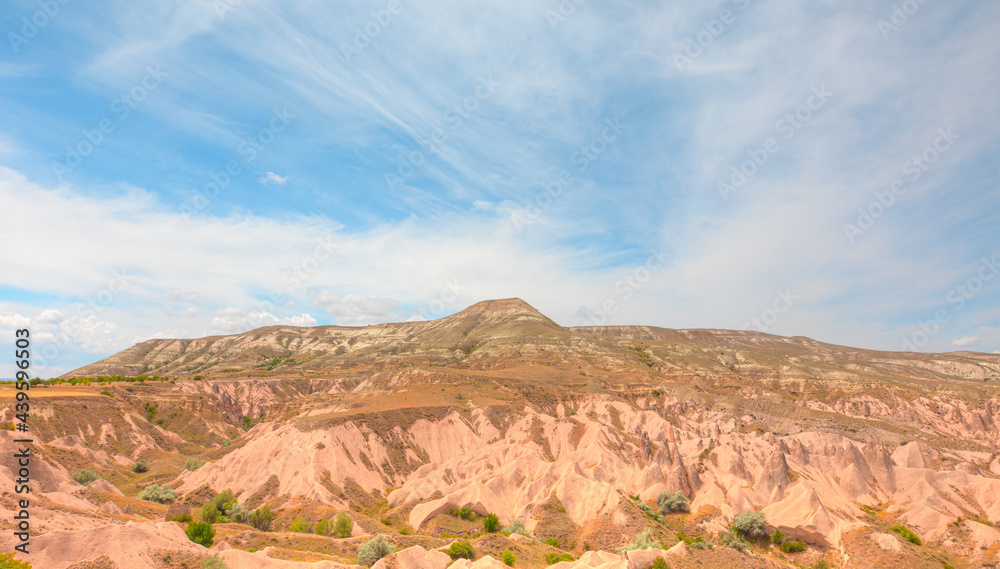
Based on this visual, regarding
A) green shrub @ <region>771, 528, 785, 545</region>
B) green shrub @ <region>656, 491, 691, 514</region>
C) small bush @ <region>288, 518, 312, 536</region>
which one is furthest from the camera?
green shrub @ <region>656, 491, 691, 514</region>

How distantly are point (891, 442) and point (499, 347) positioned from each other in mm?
101371

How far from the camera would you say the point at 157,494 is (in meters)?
49.0

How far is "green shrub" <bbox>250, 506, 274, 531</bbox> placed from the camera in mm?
44250

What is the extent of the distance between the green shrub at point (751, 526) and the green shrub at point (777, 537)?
2.41ft

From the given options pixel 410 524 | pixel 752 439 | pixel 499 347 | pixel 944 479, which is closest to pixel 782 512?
pixel 752 439

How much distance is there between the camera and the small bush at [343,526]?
39438 millimetres

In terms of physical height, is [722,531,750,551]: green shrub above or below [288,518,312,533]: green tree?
below

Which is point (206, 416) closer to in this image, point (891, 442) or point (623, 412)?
point (623, 412)

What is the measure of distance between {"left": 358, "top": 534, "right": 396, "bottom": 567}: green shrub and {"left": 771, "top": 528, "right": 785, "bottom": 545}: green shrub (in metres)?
36.1

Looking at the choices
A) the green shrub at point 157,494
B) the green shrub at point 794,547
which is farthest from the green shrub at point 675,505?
the green shrub at point 157,494

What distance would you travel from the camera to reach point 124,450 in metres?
68.0

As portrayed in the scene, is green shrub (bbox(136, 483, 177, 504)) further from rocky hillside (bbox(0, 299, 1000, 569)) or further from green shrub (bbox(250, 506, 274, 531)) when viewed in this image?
green shrub (bbox(250, 506, 274, 531))

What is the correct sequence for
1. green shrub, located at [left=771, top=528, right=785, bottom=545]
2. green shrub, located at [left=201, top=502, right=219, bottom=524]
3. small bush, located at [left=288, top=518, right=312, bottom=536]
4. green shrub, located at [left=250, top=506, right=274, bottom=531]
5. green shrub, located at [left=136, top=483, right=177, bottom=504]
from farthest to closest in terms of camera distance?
green shrub, located at [left=136, top=483, right=177, bottom=504] → green shrub, located at [left=201, top=502, right=219, bottom=524] → green shrub, located at [left=250, top=506, right=274, bottom=531] → green shrub, located at [left=771, top=528, right=785, bottom=545] → small bush, located at [left=288, top=518, right=312, bottom=536]

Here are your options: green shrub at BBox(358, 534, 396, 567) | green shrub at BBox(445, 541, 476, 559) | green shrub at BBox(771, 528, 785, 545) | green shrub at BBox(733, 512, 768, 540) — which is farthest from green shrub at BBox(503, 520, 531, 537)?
green shrub at BBox(771, 528, 785, 545)
